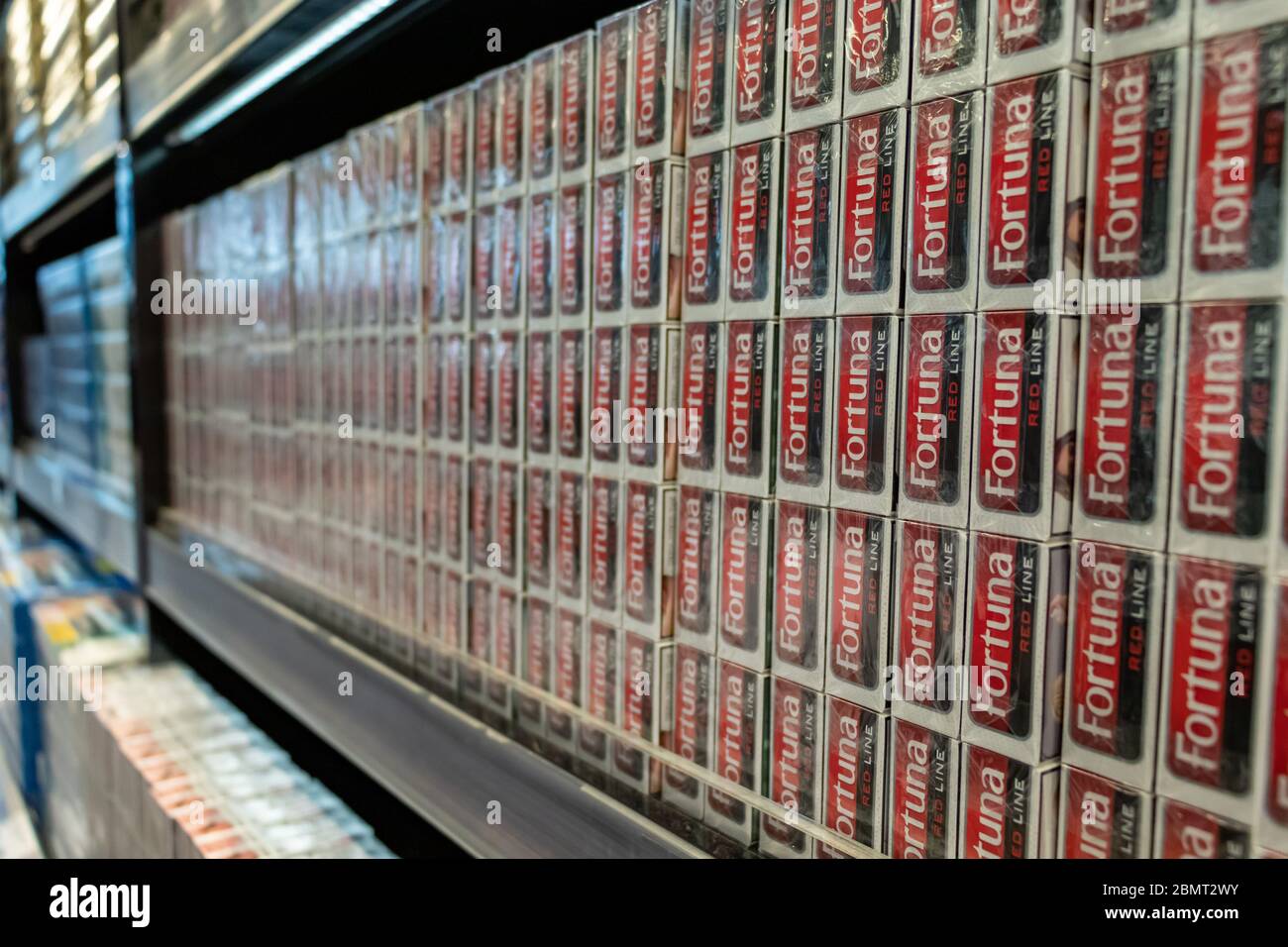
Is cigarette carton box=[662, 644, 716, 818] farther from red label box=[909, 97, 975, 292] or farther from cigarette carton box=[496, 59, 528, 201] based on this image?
cigarette carton box=[496, 59, 528, 201]

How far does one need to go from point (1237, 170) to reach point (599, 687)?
988 millimetres

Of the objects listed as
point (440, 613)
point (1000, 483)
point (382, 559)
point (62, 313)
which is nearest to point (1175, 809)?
point (1000, 483)

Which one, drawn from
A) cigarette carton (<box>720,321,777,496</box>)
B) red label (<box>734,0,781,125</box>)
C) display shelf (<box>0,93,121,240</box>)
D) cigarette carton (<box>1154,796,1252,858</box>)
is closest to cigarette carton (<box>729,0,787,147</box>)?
red label (<box>734,0,781,125</box>)

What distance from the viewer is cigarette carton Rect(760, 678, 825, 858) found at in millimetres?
1057

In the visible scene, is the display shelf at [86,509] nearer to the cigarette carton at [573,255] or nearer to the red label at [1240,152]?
the cigarette carton at [573,255]

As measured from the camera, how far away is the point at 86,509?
3.80 m

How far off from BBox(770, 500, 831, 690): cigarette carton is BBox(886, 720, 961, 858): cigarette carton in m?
0.12

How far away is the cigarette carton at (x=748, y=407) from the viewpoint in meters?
1.09

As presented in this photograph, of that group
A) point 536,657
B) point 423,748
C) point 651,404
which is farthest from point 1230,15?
point 423,748

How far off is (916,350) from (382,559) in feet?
4.31

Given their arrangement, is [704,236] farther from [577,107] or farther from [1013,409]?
[1013,409]
